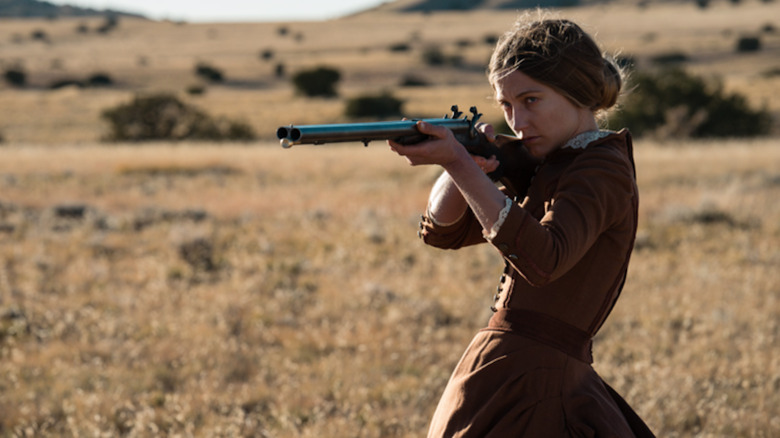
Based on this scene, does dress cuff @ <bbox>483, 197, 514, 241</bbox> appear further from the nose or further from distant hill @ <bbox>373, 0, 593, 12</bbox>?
distant hill @ <bbox>373, 0, 593, 12</bbox>

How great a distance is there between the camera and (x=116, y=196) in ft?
56.1

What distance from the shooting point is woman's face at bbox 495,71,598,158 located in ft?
8.12

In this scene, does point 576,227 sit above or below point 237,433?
above

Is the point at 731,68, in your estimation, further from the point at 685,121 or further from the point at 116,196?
the point at 116,196

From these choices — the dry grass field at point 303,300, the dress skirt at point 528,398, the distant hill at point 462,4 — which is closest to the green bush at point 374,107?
the dry grass field at point 303,300

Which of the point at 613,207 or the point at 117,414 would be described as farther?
the point at 117,414

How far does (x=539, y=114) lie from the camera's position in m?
2.53

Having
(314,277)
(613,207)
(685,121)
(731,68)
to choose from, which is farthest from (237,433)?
(731,68)

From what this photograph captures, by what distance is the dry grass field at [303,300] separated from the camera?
5656mm

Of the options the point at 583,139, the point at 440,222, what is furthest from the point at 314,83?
the point at 583,139

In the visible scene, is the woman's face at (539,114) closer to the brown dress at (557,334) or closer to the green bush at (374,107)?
the brown dress at (557,334)

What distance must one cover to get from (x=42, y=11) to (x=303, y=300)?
13289 cm

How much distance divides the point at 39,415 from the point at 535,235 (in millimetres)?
4503

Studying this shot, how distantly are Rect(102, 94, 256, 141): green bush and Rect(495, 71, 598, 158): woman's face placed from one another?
33033 mm
